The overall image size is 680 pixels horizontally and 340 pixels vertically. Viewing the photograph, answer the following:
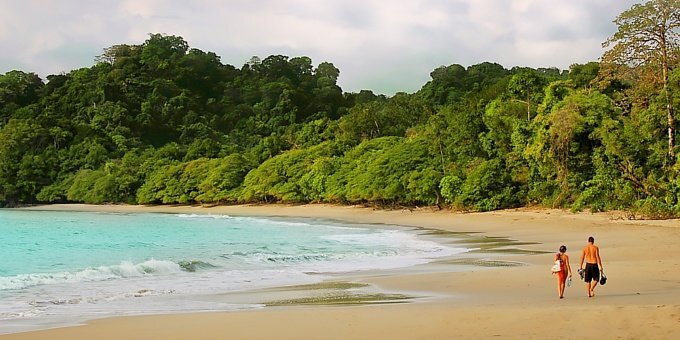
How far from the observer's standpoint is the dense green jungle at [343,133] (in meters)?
28.8

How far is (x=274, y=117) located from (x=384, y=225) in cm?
6085

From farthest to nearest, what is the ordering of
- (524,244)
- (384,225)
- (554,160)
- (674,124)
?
(384,225) < (554,160) < (674,124) < (524,244)

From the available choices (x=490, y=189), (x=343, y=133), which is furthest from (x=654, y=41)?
(x=343, y=133)

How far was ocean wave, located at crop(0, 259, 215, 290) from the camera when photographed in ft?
52.8

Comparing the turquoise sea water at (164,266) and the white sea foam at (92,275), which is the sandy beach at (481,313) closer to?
the turquoise sea water at (164,266)

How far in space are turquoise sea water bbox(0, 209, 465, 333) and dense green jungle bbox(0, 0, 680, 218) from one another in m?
10.3

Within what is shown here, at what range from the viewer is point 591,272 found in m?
11.1

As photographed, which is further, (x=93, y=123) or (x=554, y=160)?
(x=93, y=123)

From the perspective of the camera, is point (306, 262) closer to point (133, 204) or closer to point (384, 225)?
point (384, 225)

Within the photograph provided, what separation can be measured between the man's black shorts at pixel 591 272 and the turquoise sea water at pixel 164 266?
593 cm

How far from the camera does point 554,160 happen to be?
110ft

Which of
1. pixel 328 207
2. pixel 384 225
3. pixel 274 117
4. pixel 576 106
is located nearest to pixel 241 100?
pixel 274 117

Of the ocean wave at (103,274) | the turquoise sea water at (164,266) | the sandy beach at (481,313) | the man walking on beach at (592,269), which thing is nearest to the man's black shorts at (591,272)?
the man walking on beach at (592,269)

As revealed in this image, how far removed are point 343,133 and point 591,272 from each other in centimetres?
5565
